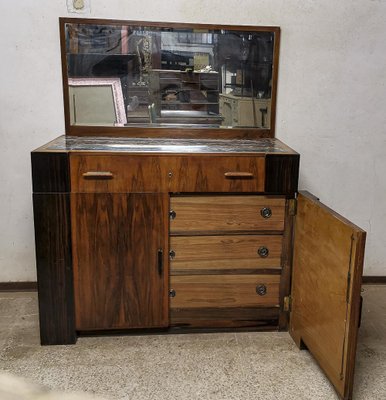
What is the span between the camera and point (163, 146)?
7.23 ft

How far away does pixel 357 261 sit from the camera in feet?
5.29

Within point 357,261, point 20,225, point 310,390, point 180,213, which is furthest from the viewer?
point 20,225

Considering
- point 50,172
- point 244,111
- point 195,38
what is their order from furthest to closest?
point 244,111 → point 195,38 → point 50,172

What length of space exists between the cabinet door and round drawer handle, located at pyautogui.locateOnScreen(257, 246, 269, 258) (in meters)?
0.45

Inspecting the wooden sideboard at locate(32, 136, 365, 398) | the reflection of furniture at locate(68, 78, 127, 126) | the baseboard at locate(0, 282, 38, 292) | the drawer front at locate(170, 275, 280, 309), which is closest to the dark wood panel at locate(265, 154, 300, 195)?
the wooden sideboard at locate(32, 136, 365, 398)

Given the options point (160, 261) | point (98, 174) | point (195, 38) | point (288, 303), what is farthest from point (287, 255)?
point (195, 38)

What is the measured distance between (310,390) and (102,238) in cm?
109

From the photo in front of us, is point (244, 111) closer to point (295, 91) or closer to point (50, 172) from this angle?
point (295, 91)

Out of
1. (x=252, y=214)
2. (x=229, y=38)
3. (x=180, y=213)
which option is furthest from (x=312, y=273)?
(x=229, y=38)

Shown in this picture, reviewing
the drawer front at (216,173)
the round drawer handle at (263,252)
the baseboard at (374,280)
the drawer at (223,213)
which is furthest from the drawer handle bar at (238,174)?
the baseboard at (374,280)

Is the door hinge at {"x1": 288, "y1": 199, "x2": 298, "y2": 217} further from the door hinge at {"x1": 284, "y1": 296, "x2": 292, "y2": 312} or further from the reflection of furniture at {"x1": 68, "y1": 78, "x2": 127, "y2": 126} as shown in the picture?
the reflection of furniture at {"x1": 68, "y1": 78, "x2": 127, "y2": 126}

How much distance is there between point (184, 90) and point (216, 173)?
0.66 metres

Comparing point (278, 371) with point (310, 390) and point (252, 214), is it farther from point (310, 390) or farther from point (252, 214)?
point (252, 214)

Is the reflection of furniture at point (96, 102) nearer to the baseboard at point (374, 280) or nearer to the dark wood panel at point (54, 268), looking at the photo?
the dark wood panel at point (54, 268)
